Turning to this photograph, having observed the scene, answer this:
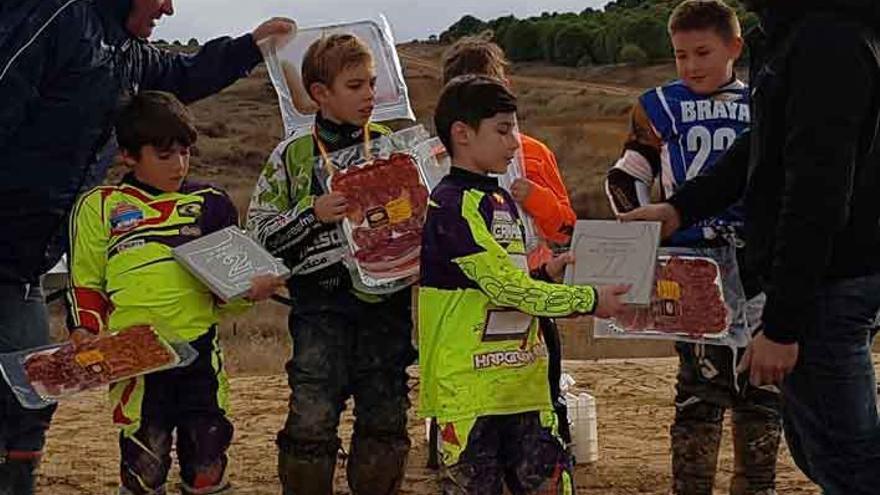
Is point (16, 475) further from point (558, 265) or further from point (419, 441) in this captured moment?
point (419, 441)

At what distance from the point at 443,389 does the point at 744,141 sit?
1172 mm

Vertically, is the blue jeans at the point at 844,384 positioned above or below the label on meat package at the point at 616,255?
below

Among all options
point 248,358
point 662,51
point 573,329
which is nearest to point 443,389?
point 248,358

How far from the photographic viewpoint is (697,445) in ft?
16.8

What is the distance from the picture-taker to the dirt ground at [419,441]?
19.8 ft

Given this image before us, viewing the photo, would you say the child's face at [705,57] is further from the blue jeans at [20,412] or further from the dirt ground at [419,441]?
the blue jeans at [20,412]

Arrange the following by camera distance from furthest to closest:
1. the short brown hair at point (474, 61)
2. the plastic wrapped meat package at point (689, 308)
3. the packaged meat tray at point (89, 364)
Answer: the short brown hair at point (474, 61) < the plastic wrapped meat package at point (689, 308) < the packaged meat tray at point (89, 364)

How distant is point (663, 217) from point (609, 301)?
430 mm

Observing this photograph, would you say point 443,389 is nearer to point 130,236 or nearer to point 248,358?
point 130,236

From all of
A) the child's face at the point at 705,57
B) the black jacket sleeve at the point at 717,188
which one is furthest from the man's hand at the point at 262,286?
the child's face at the point at 705,57

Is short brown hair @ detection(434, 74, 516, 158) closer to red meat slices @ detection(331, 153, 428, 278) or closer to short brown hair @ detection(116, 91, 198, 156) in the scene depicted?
red meat slices @ detection(331, 153, 428, 278)

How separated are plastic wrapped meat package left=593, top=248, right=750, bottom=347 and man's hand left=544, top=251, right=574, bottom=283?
273mm

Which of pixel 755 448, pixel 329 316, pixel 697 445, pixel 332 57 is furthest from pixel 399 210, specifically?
pixel 755 448

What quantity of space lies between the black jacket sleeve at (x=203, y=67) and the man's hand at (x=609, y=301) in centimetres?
171
